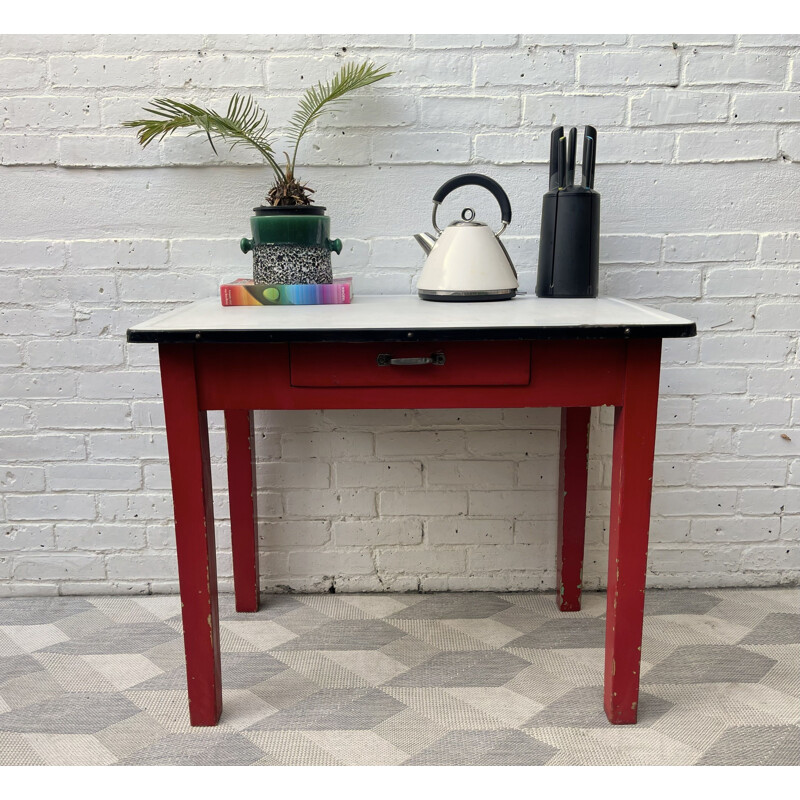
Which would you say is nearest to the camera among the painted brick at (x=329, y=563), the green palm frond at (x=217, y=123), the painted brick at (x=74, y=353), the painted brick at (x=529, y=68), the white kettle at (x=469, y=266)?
the white kettle at (x=469, y=266)

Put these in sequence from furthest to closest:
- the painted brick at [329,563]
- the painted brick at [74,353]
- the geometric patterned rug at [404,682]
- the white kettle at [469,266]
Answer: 1. the painted brick at [329,563]
2. the painted brick at [74,353]
3. the white kettle at [469,266]
4. the geometric patterned rug at [404,682]

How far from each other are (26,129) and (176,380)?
36.3 inches

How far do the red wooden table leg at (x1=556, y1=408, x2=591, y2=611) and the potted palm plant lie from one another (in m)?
0.69

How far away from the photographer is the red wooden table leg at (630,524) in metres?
1.25

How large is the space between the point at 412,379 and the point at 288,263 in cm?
47

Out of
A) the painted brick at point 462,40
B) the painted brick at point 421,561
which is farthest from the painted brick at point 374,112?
the painted brick at point 421,561

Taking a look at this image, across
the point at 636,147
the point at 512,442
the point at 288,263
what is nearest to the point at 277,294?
the point at 288,263

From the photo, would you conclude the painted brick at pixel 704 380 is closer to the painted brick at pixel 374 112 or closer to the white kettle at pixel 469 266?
the white kettle at pixel 469 266

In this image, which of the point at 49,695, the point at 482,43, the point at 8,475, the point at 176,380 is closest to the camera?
the point at 176,380

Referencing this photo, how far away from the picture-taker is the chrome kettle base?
1.52 meters

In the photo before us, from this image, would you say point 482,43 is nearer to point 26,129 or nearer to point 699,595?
point 26,129

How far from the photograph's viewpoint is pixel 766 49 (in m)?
1.72

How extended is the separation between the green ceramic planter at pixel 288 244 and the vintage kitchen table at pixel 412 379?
8.7 inches

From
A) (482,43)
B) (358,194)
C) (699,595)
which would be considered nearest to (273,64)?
(358,194)
